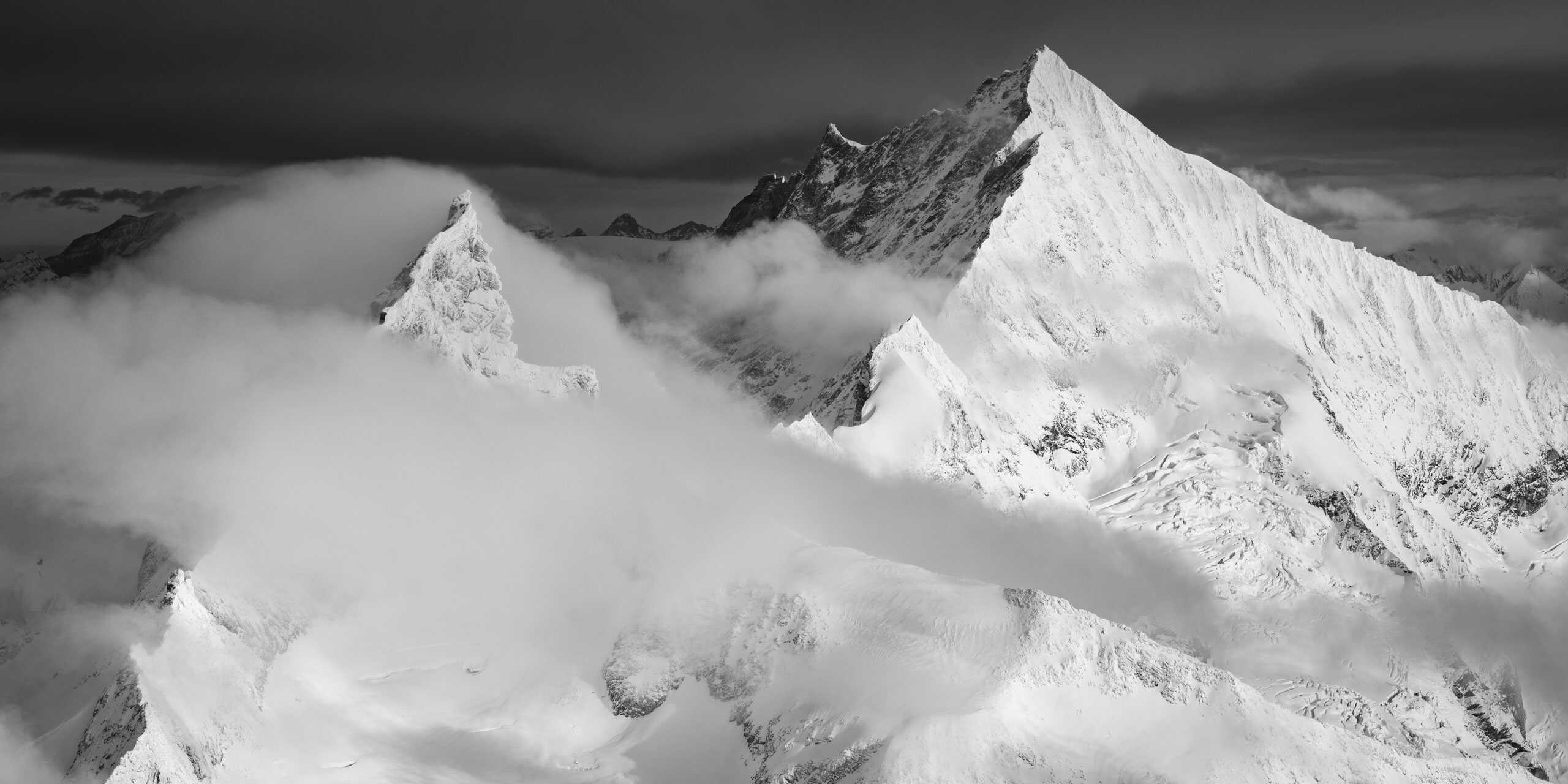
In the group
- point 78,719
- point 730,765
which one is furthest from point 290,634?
point 730,765

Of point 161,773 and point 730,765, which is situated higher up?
point 161,773

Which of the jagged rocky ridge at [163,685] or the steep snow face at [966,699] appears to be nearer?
the jagged rocky ridge at [163,685]

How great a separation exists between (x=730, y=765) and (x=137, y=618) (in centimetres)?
7369

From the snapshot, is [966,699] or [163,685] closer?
[163,685]

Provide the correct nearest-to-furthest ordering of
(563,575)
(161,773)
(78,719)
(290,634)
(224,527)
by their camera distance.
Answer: (161,773), (78,719), (290,634), (224,527), (563,575)

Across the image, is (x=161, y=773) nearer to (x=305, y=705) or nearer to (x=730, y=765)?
(x=305, y=705)

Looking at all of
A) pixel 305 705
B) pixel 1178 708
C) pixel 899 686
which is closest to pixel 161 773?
pixel 305 705

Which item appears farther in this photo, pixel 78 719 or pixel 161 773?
pixel 78 719

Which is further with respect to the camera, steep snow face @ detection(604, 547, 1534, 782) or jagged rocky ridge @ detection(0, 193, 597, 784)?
steep snow face @ detection(604, 547, 1534, 782)

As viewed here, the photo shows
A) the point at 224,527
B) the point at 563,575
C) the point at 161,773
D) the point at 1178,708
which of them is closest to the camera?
the point at 161,773

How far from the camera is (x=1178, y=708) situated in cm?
15362

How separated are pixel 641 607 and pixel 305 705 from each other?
46.9 m

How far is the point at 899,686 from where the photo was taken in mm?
153000

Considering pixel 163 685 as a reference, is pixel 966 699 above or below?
below
